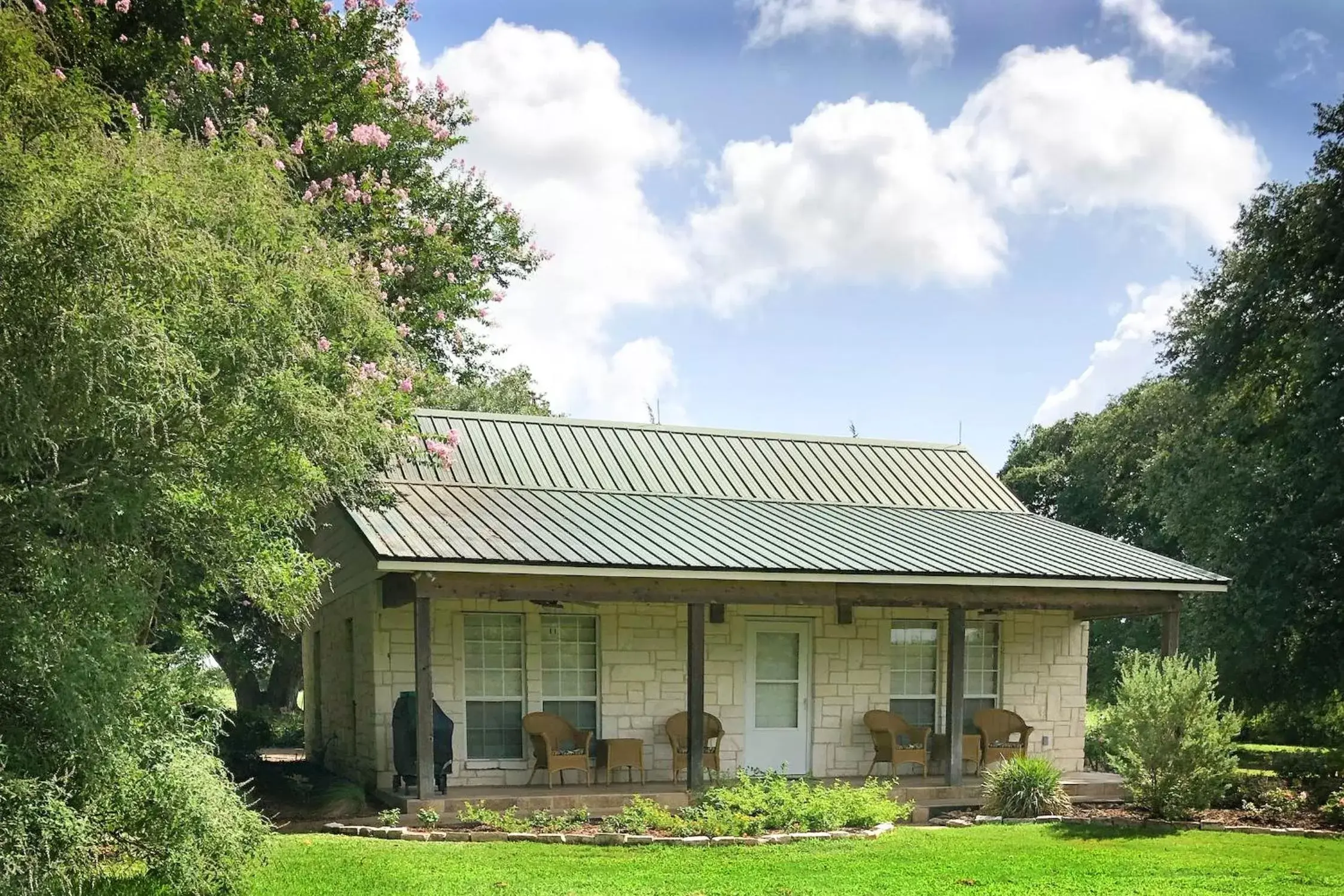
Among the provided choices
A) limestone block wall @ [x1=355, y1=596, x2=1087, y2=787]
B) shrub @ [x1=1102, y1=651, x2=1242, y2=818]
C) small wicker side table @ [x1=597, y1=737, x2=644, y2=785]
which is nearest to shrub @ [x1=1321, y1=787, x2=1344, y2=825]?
shrub @ [x1=1102, y1=651, x2=1242, y2=818]

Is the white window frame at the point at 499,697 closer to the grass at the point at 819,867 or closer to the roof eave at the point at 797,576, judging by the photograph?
the roof eave at the point at 797,576

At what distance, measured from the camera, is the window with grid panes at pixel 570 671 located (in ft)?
43.1

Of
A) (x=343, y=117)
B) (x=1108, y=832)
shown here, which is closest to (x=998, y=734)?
(x=1108, y=832)

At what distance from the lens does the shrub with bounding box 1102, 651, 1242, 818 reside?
11.4 m

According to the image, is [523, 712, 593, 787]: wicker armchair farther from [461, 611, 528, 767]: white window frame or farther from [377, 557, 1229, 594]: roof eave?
[377, 557, 1229, 594]: roof eave

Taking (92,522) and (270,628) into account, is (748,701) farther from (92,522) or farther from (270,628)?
(270,628)

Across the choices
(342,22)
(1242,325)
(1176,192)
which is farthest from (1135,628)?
(342,22)

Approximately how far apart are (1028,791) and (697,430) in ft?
23.9

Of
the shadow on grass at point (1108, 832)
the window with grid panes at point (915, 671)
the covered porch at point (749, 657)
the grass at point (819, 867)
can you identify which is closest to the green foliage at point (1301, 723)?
the covered porch at point (749, 657)

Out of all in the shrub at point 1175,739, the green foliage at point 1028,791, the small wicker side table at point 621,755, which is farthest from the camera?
the small wicker side table at point 621,755

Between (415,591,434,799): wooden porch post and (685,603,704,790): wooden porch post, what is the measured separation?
2.65 m

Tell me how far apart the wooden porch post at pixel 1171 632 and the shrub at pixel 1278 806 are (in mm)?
1766

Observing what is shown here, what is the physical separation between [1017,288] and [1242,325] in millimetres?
5308

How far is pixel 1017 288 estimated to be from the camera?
1770 cm
